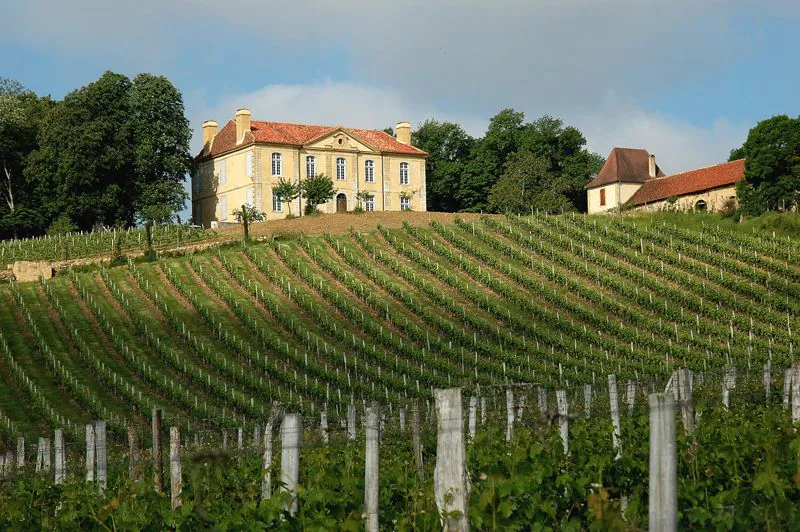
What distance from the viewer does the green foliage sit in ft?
196

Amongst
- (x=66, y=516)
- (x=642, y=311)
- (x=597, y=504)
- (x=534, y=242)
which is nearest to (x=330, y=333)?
(x=642, y=311)

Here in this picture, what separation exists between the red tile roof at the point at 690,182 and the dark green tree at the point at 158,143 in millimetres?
25682

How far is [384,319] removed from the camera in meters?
37.9

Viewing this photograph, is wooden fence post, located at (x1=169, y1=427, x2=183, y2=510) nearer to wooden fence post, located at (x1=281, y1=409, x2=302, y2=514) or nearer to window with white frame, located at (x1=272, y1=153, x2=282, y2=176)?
wooden fence post, located at (x1=281, y1=409, x2=302, y2=514)

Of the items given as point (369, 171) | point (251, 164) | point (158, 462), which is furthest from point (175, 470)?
point (369, 171)

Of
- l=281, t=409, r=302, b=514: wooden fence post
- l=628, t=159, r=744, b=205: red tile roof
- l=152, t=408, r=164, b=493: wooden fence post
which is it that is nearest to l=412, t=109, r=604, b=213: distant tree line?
l=628, t=159, r=744, b=205: red tile roof

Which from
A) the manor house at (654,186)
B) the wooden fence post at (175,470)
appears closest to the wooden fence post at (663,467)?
the wooden fence post at (175,470)

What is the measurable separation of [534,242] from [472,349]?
1334 cm

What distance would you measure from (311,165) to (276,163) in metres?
2.02

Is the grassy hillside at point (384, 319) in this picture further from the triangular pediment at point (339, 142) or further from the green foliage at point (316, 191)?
the triangular pediment at point (339, 142)

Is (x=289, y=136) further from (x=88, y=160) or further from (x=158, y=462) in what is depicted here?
(x=158, y=462)

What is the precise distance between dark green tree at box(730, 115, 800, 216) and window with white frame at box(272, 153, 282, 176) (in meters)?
23.7

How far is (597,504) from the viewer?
19.5 ft

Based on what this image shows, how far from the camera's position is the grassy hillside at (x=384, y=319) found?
31.0 m
